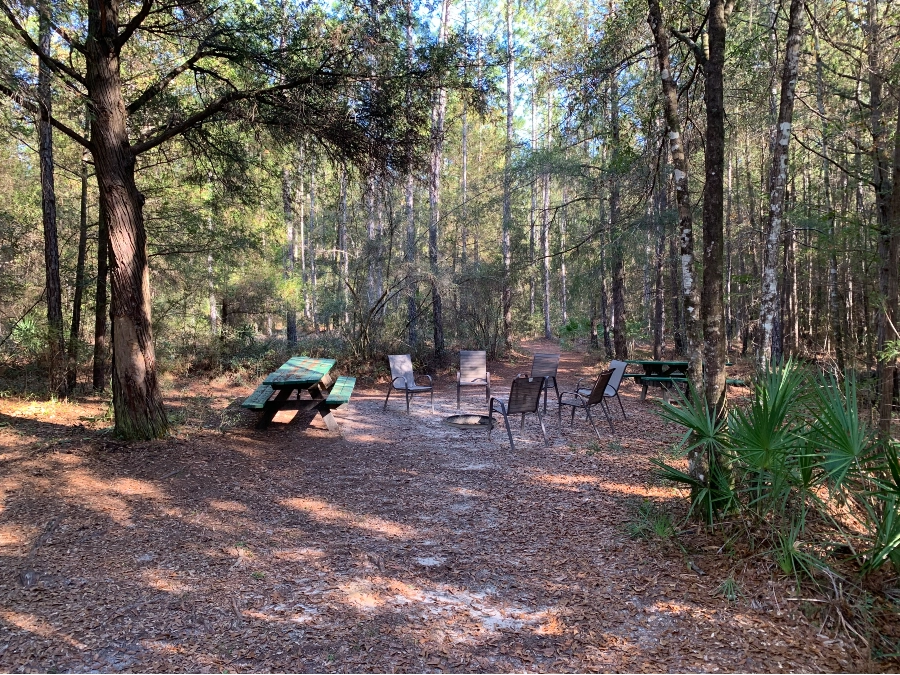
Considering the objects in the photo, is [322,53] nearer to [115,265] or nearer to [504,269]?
[115,265]

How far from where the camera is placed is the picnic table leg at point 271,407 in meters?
6.85

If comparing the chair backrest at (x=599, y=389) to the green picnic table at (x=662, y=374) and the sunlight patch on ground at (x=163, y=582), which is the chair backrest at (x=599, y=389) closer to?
the green picnic table at (x=662, y=374)

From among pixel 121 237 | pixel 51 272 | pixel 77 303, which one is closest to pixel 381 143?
pixel 121 237

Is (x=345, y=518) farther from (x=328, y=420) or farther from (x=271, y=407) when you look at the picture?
(x=271, y=407)

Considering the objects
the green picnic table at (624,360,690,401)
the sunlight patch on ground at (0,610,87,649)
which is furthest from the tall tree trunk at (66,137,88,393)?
the green picnic table at (624,360,690,401)

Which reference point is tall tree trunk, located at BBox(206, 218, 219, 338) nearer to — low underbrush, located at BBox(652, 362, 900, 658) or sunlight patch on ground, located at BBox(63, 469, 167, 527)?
sunlight patch on ground, located at BBox(63, 469, 167, 527)

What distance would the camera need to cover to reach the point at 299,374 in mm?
6852

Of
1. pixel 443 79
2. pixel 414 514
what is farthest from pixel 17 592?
pixel 443 79

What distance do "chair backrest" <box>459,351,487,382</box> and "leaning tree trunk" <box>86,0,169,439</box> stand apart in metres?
5.19

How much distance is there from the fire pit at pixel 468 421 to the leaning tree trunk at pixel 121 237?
13.4 feet

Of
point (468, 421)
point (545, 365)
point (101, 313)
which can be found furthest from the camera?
point (101, 313)

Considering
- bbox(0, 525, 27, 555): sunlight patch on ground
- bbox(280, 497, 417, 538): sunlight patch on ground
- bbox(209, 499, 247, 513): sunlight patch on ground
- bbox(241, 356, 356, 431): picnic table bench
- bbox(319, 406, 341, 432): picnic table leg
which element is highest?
bbox(241, 356, 356, 431): picnic table bench

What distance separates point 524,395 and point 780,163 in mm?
4253

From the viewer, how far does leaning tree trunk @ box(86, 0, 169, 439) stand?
5551mm
